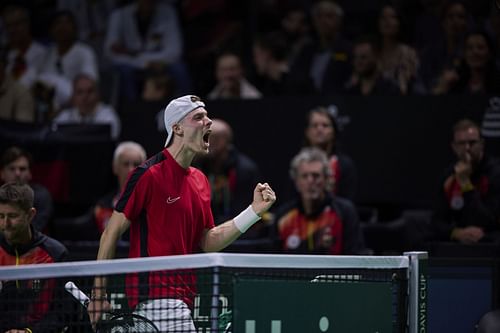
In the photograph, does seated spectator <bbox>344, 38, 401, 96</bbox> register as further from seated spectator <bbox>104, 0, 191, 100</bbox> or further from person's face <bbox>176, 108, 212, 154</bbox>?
person's face <bbox>176, 108, 212, 154</bbox>

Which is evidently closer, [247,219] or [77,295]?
[77,295]

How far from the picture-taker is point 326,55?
11.9 m

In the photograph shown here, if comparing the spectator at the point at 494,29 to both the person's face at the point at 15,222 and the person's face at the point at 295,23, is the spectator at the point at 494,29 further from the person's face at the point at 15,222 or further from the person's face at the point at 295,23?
the person's face at the point at 15,222

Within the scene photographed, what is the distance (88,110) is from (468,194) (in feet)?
15.3

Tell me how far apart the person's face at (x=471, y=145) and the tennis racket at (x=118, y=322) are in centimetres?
422

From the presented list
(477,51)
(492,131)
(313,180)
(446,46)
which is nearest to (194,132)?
(313,180)

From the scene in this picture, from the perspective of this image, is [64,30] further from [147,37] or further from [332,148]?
[332,148]

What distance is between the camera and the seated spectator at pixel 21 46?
1285cm

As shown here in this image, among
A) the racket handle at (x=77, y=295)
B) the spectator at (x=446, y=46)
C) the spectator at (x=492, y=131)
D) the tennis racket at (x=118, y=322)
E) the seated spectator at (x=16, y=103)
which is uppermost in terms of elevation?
the spectator at (x=446, y=46)

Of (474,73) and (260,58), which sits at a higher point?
(260,58)

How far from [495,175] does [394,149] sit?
182 centimetres

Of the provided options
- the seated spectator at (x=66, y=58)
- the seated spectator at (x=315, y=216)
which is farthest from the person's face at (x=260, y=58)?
the seated spectator at (x=315, y=216)

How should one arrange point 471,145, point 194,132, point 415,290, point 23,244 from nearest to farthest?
point 415,290 → point 194,132 → point 23,244 → point 471,145

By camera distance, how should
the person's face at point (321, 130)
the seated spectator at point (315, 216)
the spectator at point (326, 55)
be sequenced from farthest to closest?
the spectator at point (326, 55) < the person's face at point (321, 130) < the seated spectator at point (315, 216)
